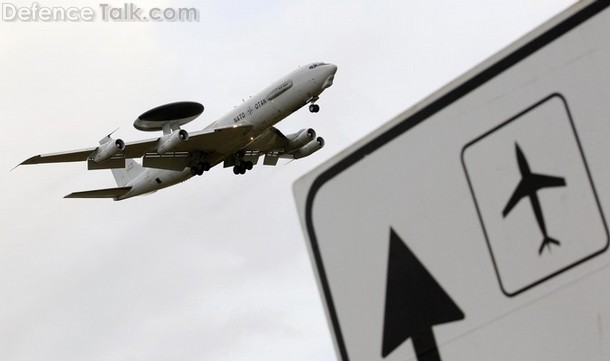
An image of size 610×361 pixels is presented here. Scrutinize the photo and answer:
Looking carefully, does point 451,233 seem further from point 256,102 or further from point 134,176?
point 134,176

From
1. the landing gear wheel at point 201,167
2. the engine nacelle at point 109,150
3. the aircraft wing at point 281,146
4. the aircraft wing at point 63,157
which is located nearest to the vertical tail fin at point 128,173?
the aircraft wing at point 281,146

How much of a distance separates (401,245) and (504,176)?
34 cm

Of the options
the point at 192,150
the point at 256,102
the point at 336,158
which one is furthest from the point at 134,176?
the point at 336,158

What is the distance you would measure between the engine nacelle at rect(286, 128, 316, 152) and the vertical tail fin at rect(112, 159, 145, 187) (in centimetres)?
1026

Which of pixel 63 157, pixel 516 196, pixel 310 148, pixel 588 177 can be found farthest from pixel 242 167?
pixel 588 177

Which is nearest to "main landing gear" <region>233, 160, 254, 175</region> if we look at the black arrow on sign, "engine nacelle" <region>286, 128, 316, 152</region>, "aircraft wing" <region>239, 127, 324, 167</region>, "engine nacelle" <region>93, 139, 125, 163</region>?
"aircraft wing" <region>239, 127, 324, 167</region>

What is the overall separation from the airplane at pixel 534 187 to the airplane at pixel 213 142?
4227cm

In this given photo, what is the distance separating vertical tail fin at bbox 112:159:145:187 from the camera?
196 feet

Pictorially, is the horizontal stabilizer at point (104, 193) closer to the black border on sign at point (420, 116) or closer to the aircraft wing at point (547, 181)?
the black border on sign at point (420, 116)

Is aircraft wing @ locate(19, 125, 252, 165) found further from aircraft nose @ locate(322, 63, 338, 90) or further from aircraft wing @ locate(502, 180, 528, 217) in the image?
aircraft wing @ locate(502, 180, 528, 217)

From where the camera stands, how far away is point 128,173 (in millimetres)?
60562

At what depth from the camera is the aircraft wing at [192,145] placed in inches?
1869

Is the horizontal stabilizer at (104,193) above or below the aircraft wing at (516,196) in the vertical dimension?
above

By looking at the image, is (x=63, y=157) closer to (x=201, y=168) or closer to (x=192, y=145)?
(x=192, y=145)
